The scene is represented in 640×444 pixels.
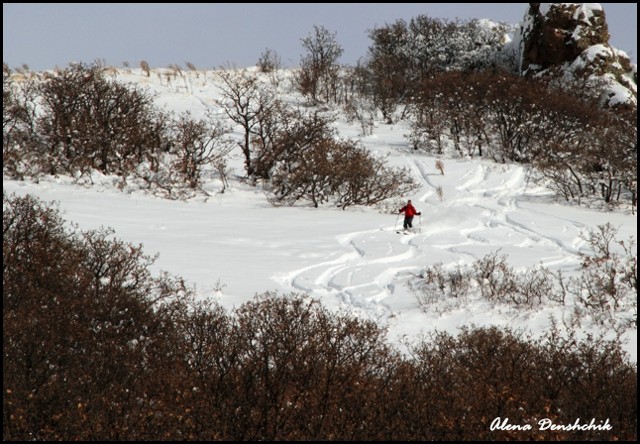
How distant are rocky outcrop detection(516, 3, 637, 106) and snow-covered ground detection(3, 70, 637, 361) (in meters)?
12.6

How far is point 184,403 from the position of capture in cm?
651

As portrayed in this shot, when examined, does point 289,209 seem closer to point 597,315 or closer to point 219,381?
point 597,315

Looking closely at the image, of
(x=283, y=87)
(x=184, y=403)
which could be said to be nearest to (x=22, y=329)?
(x=184, y=403)

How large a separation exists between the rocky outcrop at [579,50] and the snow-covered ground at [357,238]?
12.6m

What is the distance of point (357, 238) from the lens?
53.4 ft

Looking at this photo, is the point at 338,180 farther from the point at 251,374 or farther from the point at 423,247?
the point at 251,374

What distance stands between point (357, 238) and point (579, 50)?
84.7ft

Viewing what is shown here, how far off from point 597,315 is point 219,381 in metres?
7.69

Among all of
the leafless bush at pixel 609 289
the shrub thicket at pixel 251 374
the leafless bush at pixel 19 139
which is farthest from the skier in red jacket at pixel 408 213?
the leafless bush at pixel 19 139

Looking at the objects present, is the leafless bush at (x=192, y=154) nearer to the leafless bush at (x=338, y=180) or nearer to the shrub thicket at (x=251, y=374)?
the leafless bush at (x=338, y=180)

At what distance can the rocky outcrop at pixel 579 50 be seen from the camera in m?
32.8

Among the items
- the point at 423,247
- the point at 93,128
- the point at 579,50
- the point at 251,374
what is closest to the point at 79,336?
the point at 251,374

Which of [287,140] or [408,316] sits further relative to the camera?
[287,140]

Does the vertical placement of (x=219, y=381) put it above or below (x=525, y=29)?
below
